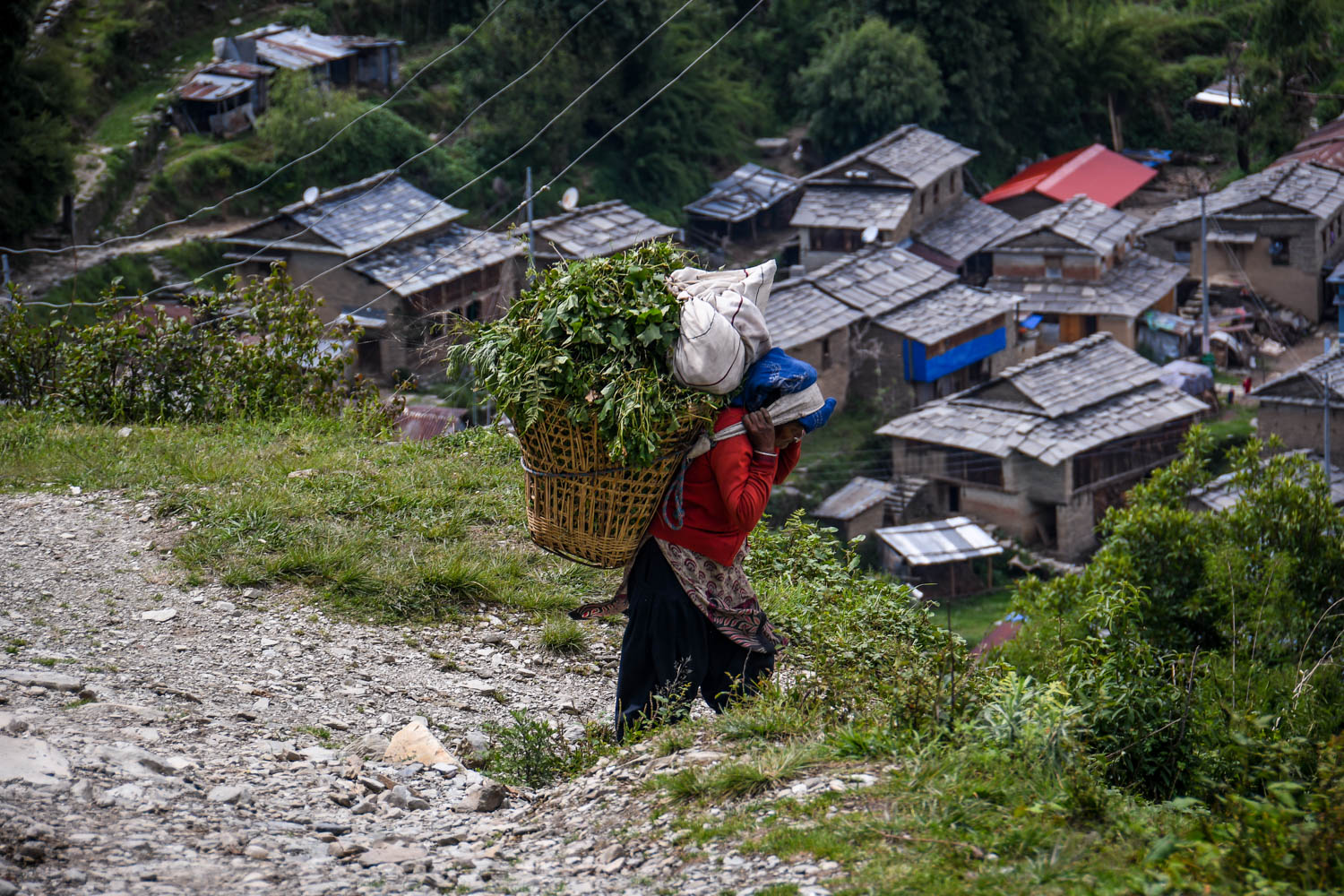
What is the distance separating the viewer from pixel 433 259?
22.9m

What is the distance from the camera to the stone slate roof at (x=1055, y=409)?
20.1m

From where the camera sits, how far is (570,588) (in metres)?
5.39

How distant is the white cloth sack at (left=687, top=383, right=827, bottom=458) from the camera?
3.55m

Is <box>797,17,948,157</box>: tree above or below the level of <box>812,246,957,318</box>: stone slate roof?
above

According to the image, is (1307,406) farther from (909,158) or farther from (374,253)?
(374,253)

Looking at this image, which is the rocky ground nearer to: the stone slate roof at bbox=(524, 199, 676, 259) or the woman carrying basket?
the woman carrying basket

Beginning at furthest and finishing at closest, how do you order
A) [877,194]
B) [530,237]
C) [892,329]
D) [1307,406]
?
1. [877,194]
2. [892,329]
3. [1307,406]
4. [530,237]

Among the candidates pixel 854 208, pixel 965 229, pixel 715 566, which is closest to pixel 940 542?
pixel 854 208

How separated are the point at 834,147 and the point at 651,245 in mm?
31015

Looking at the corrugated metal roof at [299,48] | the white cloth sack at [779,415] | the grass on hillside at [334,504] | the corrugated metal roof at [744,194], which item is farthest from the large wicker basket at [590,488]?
A: the corrugated metal roof at [299,48]

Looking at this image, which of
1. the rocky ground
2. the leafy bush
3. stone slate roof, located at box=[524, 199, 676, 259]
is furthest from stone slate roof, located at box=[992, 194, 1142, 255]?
the rocky ground

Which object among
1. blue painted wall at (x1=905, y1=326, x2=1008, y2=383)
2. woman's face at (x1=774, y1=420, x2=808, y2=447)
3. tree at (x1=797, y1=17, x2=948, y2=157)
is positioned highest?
tree at (x1=797, y1=17, x2=948, y2=157)

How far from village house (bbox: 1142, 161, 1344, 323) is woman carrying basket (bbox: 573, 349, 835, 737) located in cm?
2743

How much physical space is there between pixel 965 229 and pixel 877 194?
7.91ft
